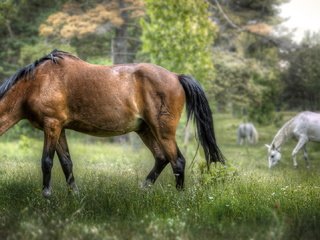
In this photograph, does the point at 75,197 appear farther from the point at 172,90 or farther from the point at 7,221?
the point at 172,90

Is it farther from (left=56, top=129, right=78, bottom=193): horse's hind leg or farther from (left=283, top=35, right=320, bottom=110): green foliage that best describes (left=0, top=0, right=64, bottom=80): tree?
(left=56, top=129, right=78, bottom=193): horse's hind leg

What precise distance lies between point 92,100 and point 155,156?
132 cm

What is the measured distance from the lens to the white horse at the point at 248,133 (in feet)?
75.6

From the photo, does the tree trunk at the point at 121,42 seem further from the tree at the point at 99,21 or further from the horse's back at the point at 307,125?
the horse's back at the point at 307,125

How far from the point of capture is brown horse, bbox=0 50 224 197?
6735 mm

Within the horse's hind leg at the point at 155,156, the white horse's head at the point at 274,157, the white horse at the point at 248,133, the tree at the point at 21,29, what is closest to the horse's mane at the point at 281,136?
the white horse's head at the point at 274,157

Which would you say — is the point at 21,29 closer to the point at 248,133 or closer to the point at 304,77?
the point at 248,133

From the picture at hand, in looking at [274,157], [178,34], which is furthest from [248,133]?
[178,34]

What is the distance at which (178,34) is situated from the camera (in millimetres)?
14641

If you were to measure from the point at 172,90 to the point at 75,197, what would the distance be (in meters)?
2.14

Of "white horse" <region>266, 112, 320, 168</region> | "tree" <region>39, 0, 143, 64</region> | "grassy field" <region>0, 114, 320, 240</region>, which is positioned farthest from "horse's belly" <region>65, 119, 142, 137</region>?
"tree" <region>39, 0, 143, 64</region>

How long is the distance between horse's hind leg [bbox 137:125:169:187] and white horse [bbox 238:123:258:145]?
51.6 ft

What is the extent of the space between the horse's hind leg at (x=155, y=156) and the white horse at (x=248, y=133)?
1572 cm

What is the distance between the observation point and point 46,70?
22.6ft
